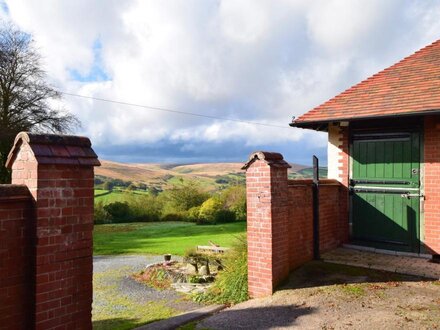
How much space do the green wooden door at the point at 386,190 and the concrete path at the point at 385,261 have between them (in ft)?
1.17

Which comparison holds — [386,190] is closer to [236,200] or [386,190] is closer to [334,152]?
[334,152]

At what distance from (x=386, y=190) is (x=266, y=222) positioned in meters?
3.58

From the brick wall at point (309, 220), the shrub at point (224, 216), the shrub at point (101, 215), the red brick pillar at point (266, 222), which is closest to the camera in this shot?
the red brick pillar at point (266, 222)

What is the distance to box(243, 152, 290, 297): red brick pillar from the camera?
237 inches

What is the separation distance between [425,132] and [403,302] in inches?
151

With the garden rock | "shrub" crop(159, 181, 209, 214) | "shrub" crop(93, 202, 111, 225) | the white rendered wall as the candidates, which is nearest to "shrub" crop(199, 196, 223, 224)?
"shrub" crop(159, 181, 209, 214)

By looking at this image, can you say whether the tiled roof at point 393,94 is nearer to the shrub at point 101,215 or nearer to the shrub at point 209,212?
the shrub at point 209,212

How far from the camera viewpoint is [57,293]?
3551 millimetres

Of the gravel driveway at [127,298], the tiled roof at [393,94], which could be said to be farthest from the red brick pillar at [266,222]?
the tiled roof at [393,94]

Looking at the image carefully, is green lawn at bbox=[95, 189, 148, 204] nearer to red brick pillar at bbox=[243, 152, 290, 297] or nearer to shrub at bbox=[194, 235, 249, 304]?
shrub at bbox=[194, 235, 249, 304]

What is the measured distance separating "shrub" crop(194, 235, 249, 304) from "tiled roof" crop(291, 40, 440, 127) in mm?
3538

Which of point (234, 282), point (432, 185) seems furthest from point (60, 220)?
point (432, 185)

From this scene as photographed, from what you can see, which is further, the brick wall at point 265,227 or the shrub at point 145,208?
the shrub at point 145,208

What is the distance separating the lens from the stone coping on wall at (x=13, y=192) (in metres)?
3.25
